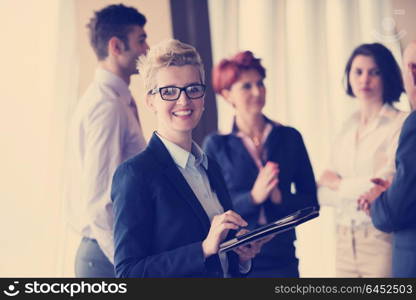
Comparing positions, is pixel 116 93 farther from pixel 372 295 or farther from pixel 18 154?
pixel 372 295

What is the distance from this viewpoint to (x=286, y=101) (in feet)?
6.16

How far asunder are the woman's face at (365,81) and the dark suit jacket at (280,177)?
0.24m

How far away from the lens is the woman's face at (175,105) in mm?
1778

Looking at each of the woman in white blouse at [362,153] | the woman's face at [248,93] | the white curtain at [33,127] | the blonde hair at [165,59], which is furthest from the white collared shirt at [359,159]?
the white curtain at [33,127]

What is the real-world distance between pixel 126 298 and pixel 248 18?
3.18ft

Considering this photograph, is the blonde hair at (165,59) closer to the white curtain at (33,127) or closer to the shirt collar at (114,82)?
the shirt collar at (114,82)

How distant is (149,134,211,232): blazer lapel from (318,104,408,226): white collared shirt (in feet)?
1.30

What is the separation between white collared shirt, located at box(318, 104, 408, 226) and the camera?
1869 mm

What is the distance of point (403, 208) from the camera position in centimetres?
186

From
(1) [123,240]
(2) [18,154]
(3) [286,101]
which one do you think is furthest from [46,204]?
(3) [286,101]

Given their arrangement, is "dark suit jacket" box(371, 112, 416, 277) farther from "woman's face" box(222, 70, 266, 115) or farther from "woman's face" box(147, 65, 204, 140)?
"woman's face" box(147, 65, 204, 140)

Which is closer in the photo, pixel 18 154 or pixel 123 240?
pixel 123 240

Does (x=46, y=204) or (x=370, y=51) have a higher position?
(x=370, y=51)

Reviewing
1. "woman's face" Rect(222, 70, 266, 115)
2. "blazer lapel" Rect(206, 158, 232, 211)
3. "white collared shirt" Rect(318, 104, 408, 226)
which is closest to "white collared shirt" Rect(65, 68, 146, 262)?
"blazer lapel" Rect(206, 158, 232, 211)
